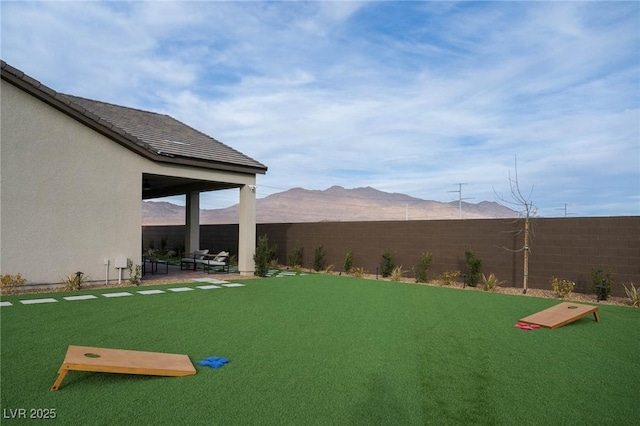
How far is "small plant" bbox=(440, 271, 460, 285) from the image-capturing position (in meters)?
12.5

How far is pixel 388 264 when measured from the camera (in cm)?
1411

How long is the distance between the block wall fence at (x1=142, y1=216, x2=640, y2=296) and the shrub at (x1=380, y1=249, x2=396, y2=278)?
22cm

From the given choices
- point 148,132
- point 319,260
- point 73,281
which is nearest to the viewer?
point 73,281

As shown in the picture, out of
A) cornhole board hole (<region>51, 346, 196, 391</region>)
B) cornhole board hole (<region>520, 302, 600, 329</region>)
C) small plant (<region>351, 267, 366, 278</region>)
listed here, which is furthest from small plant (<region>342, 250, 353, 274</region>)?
cornhole board hole (<region>51, 346, 196, 391</region>)

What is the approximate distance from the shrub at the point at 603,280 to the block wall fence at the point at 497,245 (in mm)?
210

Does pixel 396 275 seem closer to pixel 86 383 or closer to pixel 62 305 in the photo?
pixel 62 305

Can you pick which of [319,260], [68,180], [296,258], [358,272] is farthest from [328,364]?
[296,258]

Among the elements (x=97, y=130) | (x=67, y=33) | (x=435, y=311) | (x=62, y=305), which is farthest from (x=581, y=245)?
(x=67, y=33)

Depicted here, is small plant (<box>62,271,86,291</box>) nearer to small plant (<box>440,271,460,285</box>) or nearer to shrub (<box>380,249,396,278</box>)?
shrub (<box>380,249,396,278</box>)

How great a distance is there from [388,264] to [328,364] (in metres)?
9.79

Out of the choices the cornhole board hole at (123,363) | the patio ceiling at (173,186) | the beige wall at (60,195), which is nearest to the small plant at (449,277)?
the patio ceiling at (173,186)

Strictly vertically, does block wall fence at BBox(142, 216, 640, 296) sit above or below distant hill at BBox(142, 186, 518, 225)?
below

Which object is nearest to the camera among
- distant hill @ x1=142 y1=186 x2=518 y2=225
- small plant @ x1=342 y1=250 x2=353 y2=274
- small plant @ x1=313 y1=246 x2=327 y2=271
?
small plant @ x1=342 y1=250 x2=353 y2=274

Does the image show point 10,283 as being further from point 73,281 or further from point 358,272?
point 358,272
